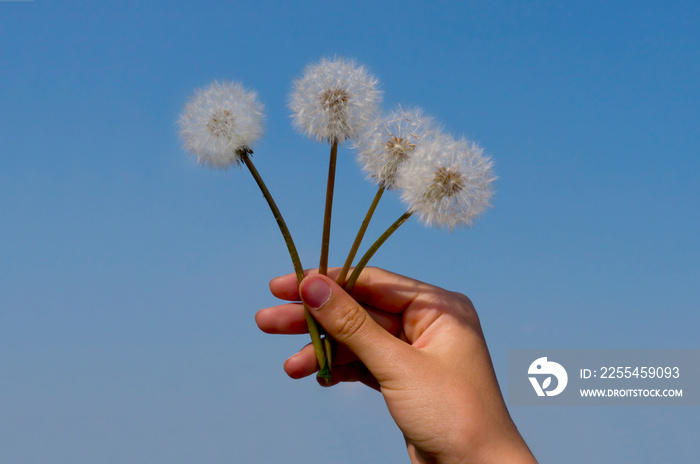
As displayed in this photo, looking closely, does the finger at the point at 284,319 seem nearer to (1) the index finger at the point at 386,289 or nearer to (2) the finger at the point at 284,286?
(2) the finger at the point at 284,286

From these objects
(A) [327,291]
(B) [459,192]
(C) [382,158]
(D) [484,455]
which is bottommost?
(D) [484,455]

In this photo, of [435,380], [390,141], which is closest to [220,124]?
[390,141]

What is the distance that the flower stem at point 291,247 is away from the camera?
126 inches

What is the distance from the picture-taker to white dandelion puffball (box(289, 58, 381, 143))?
315 centimetres

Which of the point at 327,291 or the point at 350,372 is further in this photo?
the point at 350,372

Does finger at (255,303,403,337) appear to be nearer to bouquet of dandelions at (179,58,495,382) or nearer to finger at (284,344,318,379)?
finger at (284,344,318,379)

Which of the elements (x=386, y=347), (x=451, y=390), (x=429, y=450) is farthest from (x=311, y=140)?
(x=429, y=450)

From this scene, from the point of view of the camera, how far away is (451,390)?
3096 mm

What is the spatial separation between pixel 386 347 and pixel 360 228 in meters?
0.64

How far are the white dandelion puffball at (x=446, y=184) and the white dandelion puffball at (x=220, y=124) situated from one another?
87cm

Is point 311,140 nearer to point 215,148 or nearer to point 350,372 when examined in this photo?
point 215,148

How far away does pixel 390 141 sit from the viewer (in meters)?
3.19

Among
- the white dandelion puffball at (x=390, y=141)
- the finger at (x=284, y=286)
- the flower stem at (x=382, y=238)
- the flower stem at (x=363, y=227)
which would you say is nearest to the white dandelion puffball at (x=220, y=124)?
the white dandelion puffball at (x=390, y=141)

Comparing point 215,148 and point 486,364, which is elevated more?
point 215,148
